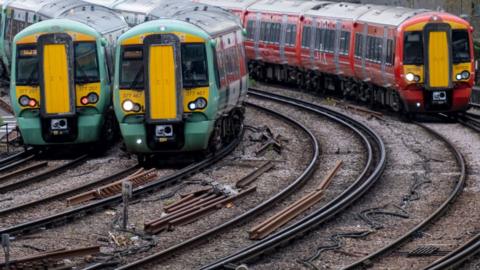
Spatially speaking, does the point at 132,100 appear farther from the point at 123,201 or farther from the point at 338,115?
the point at 338,115

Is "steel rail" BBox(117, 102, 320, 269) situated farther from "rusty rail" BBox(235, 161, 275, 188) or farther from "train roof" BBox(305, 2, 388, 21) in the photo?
"train roof" BBox(305, 2, 388, 21)

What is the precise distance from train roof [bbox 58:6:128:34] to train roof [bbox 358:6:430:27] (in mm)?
7316

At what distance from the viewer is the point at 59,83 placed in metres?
23.5

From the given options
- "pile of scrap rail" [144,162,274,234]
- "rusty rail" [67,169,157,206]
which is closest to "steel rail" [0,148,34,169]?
"rusty rail" [67,169,157,206]

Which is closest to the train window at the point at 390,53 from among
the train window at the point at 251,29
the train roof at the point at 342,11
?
the train roof at the point at 342,11

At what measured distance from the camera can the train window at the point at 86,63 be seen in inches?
934

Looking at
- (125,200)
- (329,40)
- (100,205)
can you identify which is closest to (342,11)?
(329,40)

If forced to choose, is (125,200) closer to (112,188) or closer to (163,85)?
(112,188)

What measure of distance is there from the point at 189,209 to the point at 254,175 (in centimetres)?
335

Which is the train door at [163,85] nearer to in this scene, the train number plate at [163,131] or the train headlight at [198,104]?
the train number plate at [163,131]

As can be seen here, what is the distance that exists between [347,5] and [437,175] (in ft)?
51.0

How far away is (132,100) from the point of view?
2258 centimetres

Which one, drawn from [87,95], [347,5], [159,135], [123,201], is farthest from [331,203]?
[347,5]

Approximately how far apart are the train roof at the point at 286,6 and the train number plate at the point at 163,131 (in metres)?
17.3
